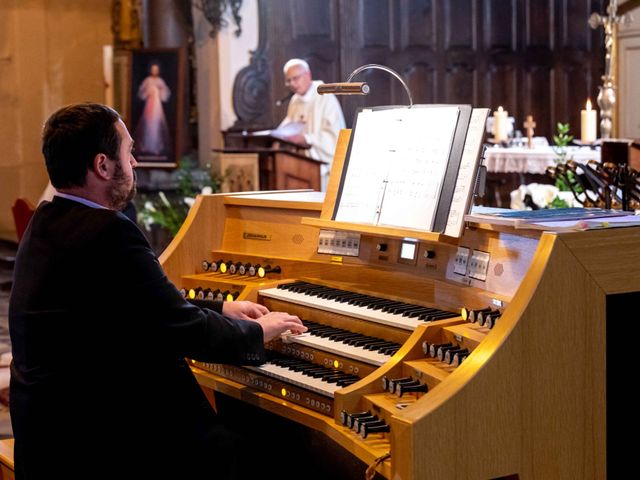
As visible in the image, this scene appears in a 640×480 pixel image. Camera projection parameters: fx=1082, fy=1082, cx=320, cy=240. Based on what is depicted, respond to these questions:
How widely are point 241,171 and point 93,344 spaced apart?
761cm

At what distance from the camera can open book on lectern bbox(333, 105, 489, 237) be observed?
325cm

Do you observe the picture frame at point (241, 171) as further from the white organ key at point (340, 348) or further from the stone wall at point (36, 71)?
the white organ key at point (340, 348)

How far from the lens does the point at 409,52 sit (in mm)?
13219

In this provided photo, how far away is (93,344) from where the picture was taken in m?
2.95

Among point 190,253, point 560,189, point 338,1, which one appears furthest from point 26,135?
point 190,253

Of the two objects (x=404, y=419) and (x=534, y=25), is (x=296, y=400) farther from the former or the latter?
(x=534, y=25)

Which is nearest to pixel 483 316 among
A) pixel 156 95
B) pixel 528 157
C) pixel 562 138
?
pixel 562 138

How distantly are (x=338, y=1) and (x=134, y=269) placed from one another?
10.3 metres

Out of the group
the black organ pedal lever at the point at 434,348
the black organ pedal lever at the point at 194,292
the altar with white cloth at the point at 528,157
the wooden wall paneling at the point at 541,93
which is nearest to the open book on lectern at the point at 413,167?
the black organ pedal lever at the point at 434,348

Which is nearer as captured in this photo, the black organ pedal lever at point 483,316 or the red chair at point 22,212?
the black organ pedal lever at point 483,316

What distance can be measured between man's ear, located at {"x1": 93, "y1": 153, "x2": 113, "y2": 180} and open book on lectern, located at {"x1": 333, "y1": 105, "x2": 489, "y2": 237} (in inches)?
36.1

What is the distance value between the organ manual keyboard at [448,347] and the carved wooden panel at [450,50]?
28.5ft

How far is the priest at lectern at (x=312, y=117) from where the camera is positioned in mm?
11250

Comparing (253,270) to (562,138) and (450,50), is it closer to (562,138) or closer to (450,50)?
(562,138)
